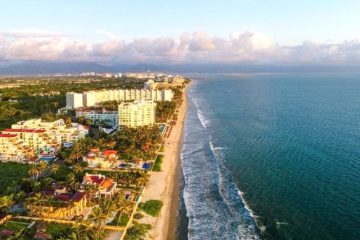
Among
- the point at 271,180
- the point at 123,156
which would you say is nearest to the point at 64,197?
the point at 123,156

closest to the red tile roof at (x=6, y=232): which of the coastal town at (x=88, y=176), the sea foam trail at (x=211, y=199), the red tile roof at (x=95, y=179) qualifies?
the coastal town at (x=88, y=176)

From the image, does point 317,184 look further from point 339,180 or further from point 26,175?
point 26,175

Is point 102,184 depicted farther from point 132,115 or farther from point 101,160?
point 132,115

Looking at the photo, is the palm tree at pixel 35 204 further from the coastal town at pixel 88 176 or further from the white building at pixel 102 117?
the white building at pixel 102 117

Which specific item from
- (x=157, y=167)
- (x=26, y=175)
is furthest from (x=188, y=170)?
(x=26, y=175)

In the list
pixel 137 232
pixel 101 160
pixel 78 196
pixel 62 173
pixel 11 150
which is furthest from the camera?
pixel 11 150

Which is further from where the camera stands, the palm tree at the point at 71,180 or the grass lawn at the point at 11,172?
the grass lawn at the point at 11,172
